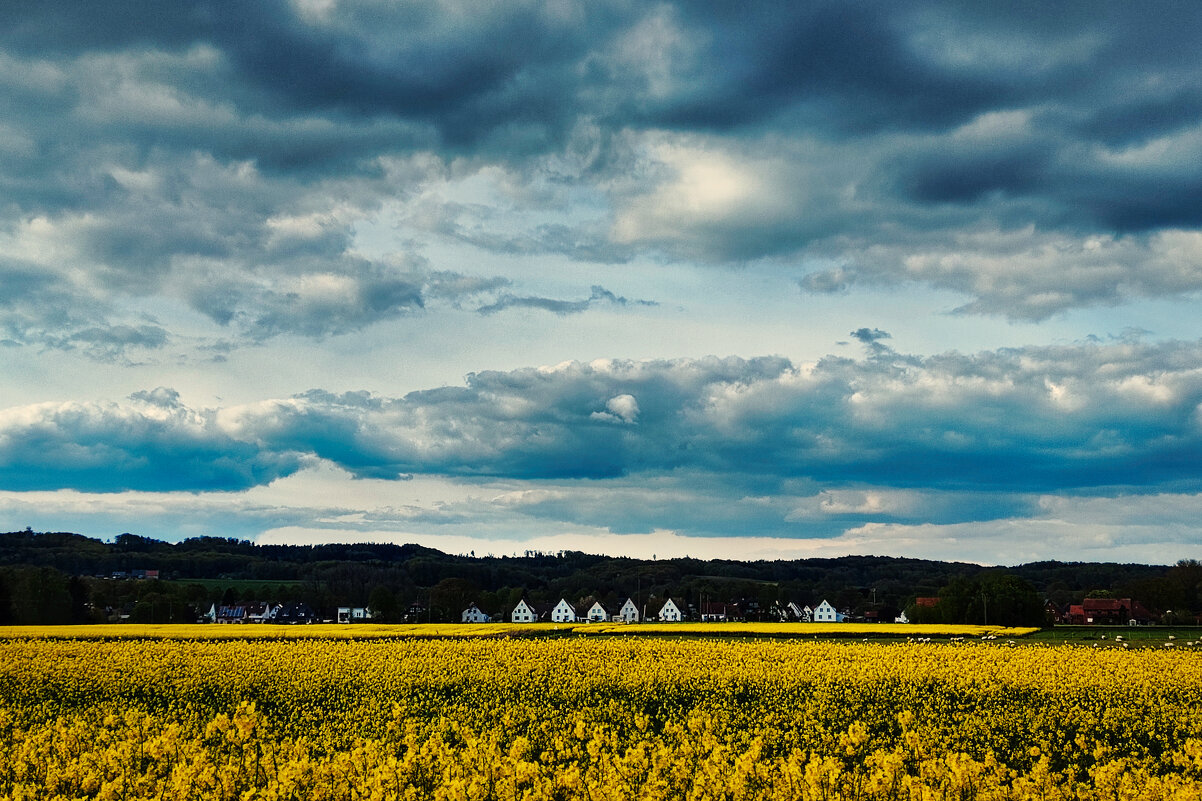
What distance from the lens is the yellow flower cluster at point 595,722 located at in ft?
38.8

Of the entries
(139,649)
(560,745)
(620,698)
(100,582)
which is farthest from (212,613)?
(560,745)

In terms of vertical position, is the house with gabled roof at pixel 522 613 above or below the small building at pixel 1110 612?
below

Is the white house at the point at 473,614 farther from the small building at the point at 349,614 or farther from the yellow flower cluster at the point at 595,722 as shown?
the yellow flower cluster at the point at 595,722

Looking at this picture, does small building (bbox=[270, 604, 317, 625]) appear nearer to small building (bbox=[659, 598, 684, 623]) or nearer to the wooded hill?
the wooded hill

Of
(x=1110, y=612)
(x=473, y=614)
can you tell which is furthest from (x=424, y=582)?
(x=1110, y=612)

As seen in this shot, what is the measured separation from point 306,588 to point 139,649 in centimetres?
10762

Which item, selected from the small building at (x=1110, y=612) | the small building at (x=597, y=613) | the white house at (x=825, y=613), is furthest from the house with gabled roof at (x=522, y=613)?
the small building at (x=1110, y=612)

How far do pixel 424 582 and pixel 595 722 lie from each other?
138m

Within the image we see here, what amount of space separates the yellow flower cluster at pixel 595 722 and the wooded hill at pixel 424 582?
6093cm

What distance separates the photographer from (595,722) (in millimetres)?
19438

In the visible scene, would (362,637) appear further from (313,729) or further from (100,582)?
(100,582)

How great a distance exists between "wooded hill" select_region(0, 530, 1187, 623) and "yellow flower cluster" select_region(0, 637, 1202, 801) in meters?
60.9

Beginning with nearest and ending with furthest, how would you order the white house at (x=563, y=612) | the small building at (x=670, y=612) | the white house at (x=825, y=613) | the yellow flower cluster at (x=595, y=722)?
the yellow flower cluster at (x=595, y=722)
the white house at (x=563, y=612)
the white house at (x=825, y=613)
the small building at (x=670, y=612)

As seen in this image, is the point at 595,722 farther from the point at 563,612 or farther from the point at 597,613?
the point at 563,612
